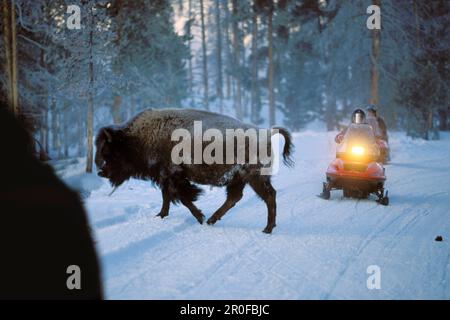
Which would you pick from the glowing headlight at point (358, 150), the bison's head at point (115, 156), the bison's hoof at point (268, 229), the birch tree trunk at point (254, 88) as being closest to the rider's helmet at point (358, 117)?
the glowing headlight at point (358, 150)

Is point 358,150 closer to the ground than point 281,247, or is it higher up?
higher up

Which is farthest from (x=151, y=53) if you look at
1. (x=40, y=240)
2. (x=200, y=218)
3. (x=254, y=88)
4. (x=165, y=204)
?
(x=40, y=240)

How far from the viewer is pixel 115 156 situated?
7586 mm

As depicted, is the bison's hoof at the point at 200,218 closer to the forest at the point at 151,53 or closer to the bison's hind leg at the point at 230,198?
the bison's hind leg at the point at 230,198

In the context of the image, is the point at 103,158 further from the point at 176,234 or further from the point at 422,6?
the point at 422,6

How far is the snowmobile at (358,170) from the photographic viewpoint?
8961mm

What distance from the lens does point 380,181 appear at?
8.90m

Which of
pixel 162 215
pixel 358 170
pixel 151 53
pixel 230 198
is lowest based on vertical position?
pixel 162 215

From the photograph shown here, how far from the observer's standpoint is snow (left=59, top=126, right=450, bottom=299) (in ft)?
14.4

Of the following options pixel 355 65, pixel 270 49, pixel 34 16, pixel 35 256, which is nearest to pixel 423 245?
pixel 35 256

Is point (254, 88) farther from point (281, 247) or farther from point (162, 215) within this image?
point (281, 247)

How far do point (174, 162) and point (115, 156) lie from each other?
1.22 meters

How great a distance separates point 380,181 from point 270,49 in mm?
22582

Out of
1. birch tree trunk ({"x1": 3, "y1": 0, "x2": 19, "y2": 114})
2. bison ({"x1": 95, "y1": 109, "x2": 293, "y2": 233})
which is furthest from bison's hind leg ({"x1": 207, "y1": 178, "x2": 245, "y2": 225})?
birch tree trunk ({"x1": 3, "y1": 0, "x2": 19, "y2": 114})
